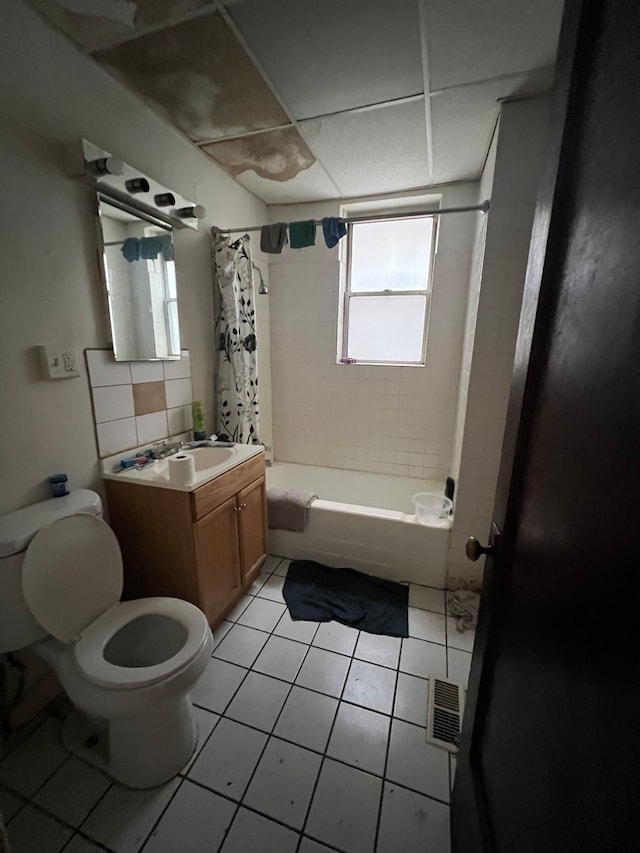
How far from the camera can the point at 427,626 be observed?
1.77 meters

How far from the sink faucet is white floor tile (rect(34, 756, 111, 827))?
44.8 inches

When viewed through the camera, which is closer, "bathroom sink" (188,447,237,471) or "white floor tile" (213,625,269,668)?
"white floor tile" (213,625,269,668)

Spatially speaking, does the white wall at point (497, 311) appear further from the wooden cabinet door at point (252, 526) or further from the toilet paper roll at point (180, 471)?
the toilet paper roll at point (180, 471)

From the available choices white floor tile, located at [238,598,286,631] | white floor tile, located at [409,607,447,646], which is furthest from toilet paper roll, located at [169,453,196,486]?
white floor tile, located at [409,607,447,646]

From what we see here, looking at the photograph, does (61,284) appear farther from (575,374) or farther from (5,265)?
(575,374)

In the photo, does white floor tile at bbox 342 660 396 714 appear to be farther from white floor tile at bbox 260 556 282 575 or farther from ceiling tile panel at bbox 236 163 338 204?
ceiling tile panel at bbox 236 163 338 204

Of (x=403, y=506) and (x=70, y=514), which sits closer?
(x=70, y=514)

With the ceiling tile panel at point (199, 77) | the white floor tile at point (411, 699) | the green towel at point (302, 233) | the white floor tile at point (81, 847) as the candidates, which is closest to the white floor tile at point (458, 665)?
the white floor tile at point (411, 699)

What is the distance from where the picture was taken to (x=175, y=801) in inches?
42.7

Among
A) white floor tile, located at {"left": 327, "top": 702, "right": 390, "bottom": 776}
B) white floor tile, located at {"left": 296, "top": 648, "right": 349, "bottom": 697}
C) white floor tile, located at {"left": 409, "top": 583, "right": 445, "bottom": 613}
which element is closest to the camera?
white floor tile, located at {"left": 327, "top": 702, "right": 390, "bottom": 776}

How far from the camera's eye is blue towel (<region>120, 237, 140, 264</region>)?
1.57 m

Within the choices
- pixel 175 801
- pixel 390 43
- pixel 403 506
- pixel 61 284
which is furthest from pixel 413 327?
pixel 175 801

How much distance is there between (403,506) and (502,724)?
183 cm

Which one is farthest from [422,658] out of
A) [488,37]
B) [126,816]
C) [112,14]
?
[112,14]
